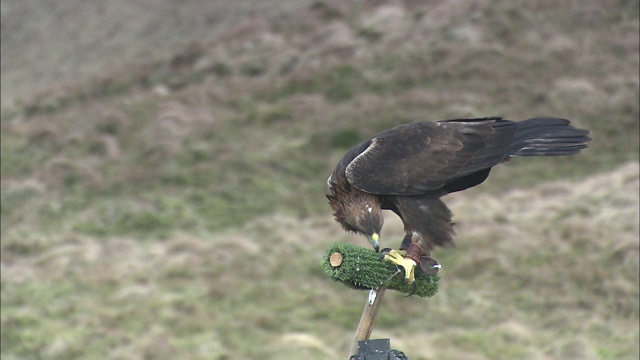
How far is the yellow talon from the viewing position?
4367mm

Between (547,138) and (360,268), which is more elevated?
(547,138)

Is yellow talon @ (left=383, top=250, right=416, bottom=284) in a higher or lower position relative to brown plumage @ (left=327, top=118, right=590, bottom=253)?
lower

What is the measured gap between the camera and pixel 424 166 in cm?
464

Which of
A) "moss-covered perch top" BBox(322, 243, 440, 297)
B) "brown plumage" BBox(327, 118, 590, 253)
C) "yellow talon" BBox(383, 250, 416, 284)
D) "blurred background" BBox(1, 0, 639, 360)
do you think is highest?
"blurred background" BBox(1, 0, 639, 360)

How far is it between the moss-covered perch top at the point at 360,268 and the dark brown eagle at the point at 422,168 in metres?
0.08

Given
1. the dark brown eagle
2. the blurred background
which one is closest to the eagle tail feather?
the dark brown eagle

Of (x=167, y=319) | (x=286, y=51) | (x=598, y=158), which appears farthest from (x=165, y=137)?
(x=598, y=158)

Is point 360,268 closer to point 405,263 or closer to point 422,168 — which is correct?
point 405,263

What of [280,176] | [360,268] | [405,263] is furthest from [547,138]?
[280,176]

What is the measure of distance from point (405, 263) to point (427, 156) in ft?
2.22

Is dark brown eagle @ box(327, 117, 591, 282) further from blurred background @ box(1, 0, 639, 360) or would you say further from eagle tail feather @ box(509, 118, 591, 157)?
blurred background @ box(1, 0, 639, 360)

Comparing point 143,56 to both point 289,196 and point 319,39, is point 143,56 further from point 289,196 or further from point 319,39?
point 289,196

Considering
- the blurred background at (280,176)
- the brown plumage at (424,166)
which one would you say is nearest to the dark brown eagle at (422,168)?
the brown plumage at (424,166)

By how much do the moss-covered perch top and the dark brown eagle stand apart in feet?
0.26
